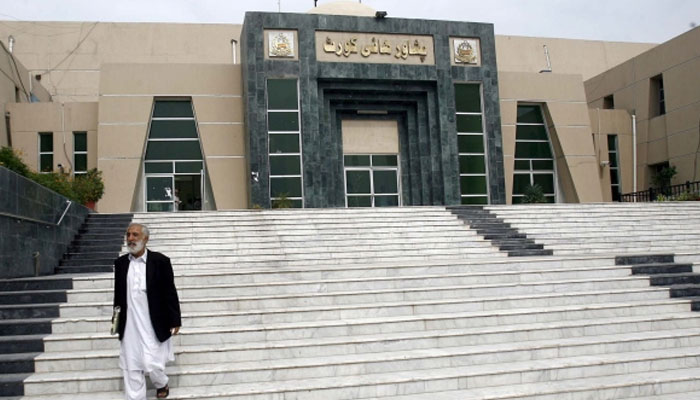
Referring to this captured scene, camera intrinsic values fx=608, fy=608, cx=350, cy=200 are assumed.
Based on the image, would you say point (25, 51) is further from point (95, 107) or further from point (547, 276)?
point (547, 276)

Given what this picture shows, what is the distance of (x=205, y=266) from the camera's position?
1076 centimetres

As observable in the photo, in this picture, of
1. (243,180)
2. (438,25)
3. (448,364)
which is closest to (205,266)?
(448,364)

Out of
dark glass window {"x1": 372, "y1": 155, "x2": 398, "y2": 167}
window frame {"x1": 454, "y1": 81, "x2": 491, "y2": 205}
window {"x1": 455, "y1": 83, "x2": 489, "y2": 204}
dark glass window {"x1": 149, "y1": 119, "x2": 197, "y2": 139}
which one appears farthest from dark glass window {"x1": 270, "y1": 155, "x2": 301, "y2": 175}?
window {"x1": 455, "y1": 83, "x2": 489, "y2": 204}

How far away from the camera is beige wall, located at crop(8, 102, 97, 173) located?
21.8m

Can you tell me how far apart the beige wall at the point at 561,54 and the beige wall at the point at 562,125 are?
697 cm

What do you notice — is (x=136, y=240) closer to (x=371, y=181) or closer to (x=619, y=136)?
(x=371, y=181)

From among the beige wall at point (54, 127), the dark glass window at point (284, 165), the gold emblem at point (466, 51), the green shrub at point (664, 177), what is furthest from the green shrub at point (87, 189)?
the green shrub at point (664, 177)

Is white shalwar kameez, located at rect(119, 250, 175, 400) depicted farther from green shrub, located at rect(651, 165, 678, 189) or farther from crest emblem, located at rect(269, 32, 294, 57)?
green shrub, located at rect(651, 165, 678, 189)

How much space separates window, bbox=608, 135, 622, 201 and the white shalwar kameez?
24.8 metres

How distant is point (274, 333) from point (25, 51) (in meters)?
26.0

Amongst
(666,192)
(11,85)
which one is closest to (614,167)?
(666,192)

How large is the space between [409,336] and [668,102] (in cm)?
2225

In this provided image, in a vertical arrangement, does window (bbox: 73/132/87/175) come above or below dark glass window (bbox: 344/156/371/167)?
above

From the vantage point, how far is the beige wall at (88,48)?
27.3 m
